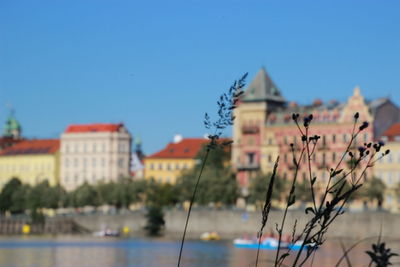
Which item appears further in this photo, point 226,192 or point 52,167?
point 52,167

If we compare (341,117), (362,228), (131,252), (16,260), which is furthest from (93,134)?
(16,260)

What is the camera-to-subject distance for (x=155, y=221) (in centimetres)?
12244

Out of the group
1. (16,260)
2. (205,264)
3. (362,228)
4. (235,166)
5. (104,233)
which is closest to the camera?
(205,264)

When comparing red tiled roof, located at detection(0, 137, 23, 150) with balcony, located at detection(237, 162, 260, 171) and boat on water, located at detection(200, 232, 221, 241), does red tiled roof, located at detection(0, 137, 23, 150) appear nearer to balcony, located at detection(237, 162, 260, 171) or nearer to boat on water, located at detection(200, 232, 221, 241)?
balcony, located at detection(237, 162, 260, 171)

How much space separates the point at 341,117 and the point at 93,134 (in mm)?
52616

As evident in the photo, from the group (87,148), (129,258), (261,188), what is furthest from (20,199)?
(129,258)

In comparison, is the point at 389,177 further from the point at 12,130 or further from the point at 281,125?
the point at 12,130

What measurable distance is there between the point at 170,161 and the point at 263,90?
24610 millimetres

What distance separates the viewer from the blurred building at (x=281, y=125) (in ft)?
409

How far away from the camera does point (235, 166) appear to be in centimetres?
13450

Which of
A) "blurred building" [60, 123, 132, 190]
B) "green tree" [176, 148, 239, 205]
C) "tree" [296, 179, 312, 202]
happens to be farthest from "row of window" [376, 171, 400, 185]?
"blurred building" [60, 123, 132, 190]

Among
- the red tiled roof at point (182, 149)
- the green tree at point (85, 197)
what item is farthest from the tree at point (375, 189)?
the green tree at point (85, 197)

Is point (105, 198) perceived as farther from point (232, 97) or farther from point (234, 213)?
point (232, 97)

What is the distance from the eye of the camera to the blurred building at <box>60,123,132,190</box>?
16700 cm
